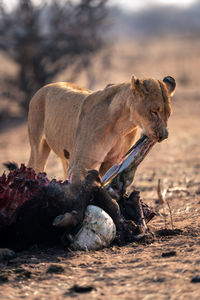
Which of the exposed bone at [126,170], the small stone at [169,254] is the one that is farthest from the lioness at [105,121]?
the small stone at [169,254]

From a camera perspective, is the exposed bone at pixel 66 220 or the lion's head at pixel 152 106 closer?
the exposed bone at pixel 66 220

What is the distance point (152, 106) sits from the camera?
4.65 m

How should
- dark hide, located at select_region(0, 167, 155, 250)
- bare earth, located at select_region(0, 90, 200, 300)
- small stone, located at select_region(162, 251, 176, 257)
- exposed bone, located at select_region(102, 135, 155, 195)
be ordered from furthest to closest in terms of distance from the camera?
exposed bone, located at select_region(102, 135, 155, 195) < dark hide, located at select_region(0, 167, 155, 250) < small stone, located at select_region(162, 251, 176, 257) < bare earth, located at select_region(0, 90, 200, 300)

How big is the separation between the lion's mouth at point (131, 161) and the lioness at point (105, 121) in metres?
0.08

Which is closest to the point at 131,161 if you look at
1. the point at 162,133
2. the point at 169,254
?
→ the point at 162,133

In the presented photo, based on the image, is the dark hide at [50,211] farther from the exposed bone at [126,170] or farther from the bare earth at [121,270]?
the exposed bone at [126,170]

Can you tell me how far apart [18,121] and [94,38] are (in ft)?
12.6

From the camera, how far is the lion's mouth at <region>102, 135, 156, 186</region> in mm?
4496

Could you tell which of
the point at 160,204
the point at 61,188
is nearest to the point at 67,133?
the point at 160,204

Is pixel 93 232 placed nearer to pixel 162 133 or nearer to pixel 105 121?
pixel 162 133

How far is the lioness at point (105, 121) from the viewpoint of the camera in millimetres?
4680

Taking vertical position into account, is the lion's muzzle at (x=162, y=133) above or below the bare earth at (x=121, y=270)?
above

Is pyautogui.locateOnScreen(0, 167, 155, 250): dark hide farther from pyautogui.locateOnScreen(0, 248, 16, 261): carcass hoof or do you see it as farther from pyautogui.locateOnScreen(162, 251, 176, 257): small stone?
pyautogui.locateOnScreen(162, 251, 176, 257): small stone

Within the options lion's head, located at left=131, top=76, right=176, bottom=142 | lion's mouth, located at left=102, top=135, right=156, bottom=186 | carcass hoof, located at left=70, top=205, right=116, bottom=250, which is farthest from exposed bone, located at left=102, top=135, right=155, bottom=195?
carcass hoof, located at left=70, top=205, right=116, bottom=250
